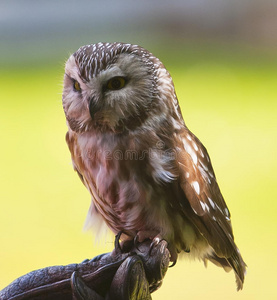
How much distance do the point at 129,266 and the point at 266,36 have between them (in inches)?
73.6

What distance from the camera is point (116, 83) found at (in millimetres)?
1091

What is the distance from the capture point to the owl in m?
1.08

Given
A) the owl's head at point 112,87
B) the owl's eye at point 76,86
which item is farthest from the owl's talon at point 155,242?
the owl's eye at point 76,86

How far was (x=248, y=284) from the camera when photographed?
2.19 meters

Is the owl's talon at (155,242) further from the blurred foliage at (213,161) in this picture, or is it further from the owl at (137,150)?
the blurred foliage at (213,161)

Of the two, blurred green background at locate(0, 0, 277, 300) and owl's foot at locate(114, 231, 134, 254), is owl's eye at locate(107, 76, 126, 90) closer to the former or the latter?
owl's foot at locate(114, 231, 134, 254)

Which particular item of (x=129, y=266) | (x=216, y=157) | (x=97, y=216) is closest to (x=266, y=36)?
(x=216, y=157)

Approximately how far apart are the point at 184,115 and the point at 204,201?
92cm

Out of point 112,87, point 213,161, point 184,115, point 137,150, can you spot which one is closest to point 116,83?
point 112,87

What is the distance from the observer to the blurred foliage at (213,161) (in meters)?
2.13

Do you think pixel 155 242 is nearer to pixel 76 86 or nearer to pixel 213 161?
pixel 76 86

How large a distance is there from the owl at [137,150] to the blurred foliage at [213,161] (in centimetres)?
87

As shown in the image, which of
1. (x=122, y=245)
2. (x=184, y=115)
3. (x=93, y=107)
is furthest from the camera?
(x=184, y=115)

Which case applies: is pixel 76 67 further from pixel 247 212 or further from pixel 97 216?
pixel 247 212
